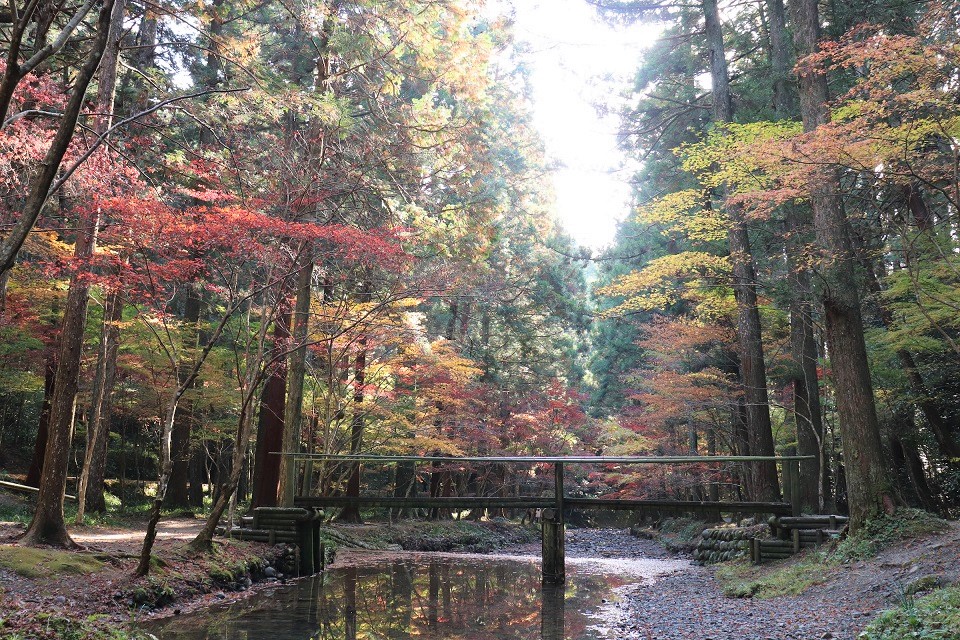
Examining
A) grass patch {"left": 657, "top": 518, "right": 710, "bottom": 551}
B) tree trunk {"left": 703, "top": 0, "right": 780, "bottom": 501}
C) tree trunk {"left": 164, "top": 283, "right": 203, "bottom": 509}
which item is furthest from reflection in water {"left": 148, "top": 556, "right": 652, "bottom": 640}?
grass patch {"left": 657, "top": 518, "right": 710, "bottom": 551}

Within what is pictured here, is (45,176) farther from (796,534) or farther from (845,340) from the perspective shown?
(796,534)

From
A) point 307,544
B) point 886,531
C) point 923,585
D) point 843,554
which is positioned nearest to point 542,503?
point 307,544

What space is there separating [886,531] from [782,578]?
47.1 inches

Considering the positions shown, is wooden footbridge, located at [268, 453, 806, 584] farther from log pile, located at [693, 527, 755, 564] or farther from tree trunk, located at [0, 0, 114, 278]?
tree trunk, located at [0, 0, 114, 278]

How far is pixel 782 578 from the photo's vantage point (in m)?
7.67

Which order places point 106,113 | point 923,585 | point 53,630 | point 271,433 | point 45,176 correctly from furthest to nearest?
point 271,433, point 106,113, point 923,585, point 53,630, point 45,176

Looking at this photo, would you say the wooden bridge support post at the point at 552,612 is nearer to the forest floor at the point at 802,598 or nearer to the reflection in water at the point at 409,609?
the reflection in water at the point at 409,609

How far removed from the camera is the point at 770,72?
13414 mm

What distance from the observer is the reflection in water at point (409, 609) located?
20.7 feet

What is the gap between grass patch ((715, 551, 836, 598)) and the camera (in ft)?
23.5

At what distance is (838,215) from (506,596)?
250 inches

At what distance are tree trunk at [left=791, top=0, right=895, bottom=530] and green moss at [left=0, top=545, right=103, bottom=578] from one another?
8.17 meters

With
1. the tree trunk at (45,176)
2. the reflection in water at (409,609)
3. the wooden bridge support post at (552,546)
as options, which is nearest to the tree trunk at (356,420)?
the reflection in water at (409,609)

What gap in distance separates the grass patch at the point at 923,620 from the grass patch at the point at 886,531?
2.53m
